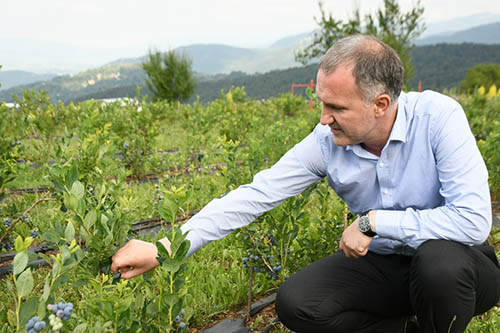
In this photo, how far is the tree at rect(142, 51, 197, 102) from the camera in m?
20.8

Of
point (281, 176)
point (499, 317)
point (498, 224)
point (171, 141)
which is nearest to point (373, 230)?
point (281, 176)

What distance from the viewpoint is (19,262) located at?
A: 93cm

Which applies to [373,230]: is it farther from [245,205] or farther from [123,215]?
[123,215]

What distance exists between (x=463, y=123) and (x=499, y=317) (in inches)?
43.1

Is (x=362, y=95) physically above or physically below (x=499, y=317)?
above

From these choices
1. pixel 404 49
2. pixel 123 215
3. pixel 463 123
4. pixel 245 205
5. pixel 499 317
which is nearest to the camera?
pixel 123 215

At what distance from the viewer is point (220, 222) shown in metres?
1.81

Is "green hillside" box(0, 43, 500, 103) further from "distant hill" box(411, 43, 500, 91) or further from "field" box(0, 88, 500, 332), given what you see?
"field" box(0, 88, 500, 332)

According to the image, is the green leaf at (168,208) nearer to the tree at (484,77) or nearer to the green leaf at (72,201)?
the green leaf at (72,201)

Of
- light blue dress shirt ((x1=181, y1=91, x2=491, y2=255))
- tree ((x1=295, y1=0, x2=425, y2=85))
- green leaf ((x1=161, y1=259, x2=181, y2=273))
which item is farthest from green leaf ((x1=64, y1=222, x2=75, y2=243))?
tree ((x1=295, y1=0, x2=425, y2=85))

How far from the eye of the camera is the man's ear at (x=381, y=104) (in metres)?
1.69

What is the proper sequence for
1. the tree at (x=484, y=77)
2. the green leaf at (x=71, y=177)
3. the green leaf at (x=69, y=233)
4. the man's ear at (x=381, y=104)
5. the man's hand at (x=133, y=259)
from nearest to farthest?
the green leaf at (x=69, y=233)
the green leaf at (x=71, y=177)
the man's hand at (x=133, y=259)
the man's ear at (x=381, y=104)
the tree at (x=484, y=77)

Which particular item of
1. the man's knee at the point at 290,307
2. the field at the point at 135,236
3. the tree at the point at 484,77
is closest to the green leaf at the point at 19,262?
the field at the point at 135,236

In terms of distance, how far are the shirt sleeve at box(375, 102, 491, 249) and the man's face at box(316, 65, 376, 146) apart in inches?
11.8
